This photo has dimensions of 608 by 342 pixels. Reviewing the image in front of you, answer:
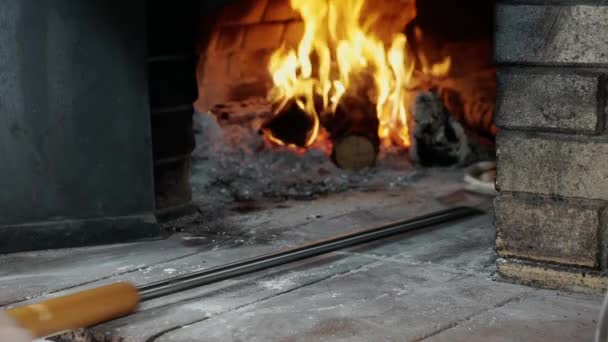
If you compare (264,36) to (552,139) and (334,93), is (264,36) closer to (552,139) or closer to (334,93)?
(334,93)

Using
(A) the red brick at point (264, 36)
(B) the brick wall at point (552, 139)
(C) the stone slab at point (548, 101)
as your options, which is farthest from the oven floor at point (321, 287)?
(A) the red brick at point (264, 36)

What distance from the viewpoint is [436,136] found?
668cm

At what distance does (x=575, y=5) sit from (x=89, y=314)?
2026 mm

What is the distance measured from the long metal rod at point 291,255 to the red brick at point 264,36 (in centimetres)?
180

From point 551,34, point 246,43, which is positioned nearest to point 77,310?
point 551,34

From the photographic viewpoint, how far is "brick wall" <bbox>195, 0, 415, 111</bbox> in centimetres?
636

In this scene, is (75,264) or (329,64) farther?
(329,64)

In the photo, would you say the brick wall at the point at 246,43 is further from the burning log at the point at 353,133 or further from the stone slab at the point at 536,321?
the stone slab at the point at 536,321

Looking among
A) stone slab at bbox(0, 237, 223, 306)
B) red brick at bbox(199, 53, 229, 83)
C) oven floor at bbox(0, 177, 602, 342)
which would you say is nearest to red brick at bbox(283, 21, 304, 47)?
red brick at bbox(199, 53, 229, 83)

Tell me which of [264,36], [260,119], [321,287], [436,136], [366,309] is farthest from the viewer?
[260,119]

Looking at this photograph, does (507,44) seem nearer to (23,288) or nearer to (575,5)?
(575,5)

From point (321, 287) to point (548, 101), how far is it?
1.10 metres

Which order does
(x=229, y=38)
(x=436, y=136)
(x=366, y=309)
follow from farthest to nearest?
1. (x=436, y=136)
2. (x=229, y=38)
3. (x=366, y=309)

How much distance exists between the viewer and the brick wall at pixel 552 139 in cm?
390
